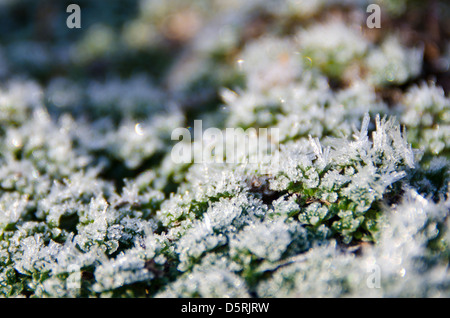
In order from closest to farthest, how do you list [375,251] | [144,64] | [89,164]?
[375,251], [89,164], [144,64]

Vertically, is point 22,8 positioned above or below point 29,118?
above

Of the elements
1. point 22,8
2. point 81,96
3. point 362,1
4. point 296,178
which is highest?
point 22,8

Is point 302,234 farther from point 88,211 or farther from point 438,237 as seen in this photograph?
point 88,211

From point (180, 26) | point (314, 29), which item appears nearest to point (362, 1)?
point (314, 29)

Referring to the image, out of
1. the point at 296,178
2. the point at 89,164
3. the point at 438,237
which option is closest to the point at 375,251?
the point at 438,237

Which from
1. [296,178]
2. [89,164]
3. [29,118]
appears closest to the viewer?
[296,178]

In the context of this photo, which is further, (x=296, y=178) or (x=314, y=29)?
(x=314, y=29)

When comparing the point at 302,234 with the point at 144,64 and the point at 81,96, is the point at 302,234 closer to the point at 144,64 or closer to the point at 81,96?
the point at 81,96
